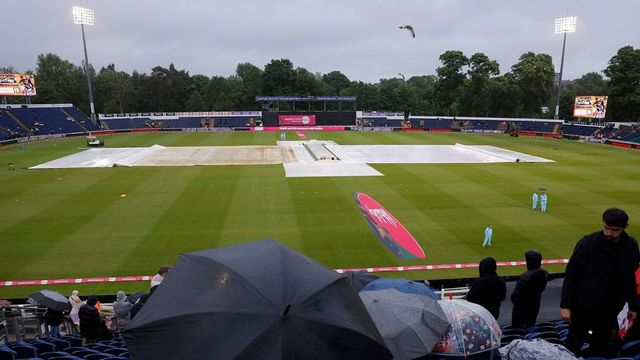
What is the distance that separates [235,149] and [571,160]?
32983 mm

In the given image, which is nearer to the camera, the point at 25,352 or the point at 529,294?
the point at 25,352

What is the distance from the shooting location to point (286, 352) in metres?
3.30

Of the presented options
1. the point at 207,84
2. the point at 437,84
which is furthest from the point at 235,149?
the point at 207,84

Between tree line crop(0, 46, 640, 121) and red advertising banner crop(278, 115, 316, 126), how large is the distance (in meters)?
19.8

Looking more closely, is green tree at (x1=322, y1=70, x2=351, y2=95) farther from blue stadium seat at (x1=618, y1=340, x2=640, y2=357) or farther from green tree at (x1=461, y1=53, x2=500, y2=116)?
blue stadium seat at (x1=618, y1=340, x2=640, y2=357)

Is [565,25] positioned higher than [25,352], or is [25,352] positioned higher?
[565,25]

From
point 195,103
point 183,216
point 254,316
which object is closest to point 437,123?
point 195,103

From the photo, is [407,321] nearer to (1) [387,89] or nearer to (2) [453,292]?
(2) [453,292]

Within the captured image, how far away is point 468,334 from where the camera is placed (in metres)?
5.07

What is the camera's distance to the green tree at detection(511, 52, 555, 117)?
78.2 metres

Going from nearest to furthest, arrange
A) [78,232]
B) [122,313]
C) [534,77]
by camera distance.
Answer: [122,313] < [78,232] < [534,77]

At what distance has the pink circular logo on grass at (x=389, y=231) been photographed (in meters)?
16.5

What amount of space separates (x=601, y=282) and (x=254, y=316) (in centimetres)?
405

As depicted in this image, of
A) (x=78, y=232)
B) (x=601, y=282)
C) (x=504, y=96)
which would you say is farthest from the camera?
(x=504, y=96)
